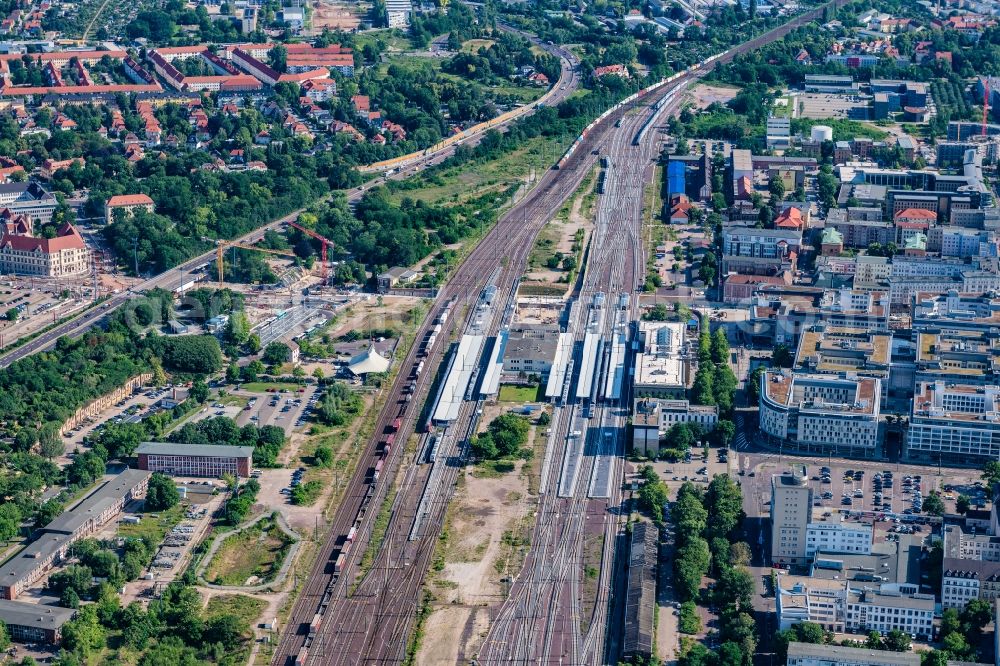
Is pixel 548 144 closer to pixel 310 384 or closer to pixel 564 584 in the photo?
pixel 310 384

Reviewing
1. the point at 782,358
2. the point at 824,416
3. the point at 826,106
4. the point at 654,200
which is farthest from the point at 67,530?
the point at 826,106

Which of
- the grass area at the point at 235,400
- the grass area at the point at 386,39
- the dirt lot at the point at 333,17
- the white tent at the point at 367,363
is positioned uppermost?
the dirt lot at the point at 333,17

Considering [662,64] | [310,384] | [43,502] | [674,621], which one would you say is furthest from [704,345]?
[662,64]

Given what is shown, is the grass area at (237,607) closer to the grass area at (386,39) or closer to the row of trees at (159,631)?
the row of trees at (159,631)

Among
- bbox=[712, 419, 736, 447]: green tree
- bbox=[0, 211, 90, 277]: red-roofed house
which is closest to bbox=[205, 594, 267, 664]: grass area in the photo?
bbox=[712, 419, 736, 447]: green tree

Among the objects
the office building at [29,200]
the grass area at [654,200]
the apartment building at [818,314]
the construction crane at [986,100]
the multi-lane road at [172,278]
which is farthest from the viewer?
the construction crane at [986,100]

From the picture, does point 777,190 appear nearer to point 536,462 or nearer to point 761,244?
point 761,244

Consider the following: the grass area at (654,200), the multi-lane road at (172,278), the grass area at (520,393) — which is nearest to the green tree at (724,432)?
the grass area at (520,393)
